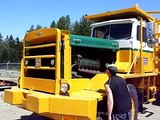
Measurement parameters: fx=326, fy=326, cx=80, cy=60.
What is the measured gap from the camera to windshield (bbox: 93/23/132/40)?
8.95m

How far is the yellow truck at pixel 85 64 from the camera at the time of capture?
650 centimetres

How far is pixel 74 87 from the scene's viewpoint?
7.06m

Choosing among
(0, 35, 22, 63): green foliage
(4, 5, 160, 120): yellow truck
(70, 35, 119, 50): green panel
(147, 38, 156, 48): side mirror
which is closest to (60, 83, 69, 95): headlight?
(4, 5, 160, 120): yellow truck

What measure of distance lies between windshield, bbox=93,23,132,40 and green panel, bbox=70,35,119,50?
423mm

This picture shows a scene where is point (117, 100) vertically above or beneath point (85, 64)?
beneath

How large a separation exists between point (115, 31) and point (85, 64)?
183 cm

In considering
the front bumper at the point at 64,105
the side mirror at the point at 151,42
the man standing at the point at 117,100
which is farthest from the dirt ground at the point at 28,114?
the man standing at the point at 117,100

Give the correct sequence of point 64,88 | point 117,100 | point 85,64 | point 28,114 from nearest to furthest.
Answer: point 117,100, point 64,88, point 85,64, point 28,114

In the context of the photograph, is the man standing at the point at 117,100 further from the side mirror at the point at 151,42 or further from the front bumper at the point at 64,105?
the side mirror at the point at 151,42

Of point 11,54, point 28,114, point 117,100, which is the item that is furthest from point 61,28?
point 117,100

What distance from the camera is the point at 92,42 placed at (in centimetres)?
786

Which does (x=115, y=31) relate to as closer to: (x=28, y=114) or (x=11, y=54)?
(x=28, y=114)

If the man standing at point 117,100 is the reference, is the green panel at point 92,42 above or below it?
above

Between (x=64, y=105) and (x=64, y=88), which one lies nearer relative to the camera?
(x=64, y=105)
